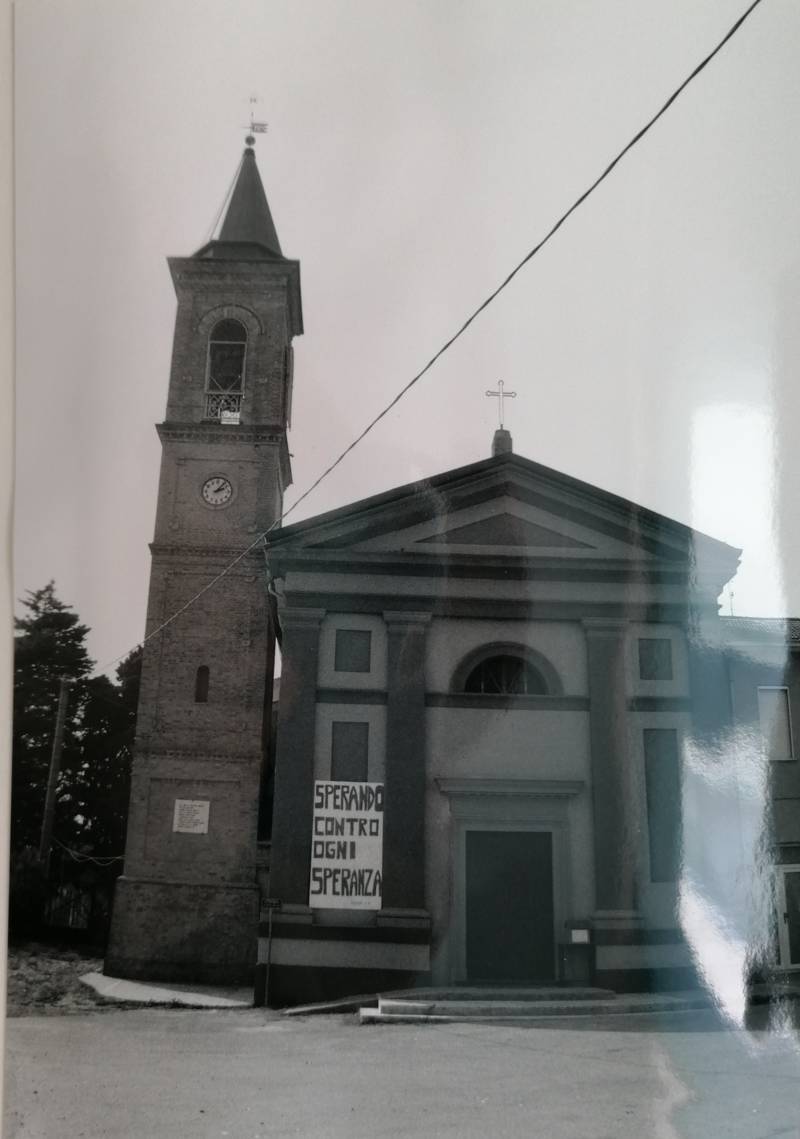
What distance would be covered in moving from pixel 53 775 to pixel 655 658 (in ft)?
5.63

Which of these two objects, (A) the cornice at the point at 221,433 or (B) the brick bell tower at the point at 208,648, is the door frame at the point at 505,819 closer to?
(B) the brick bell tower at the point at 208,648

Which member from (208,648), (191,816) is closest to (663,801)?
(191,816)

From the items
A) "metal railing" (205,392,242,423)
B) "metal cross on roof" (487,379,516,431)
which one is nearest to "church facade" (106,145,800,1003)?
"metal cross on roof" (487,379,516,431)

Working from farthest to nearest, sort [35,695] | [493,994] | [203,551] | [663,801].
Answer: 1. [203,551]
2. [493,994]
3. [663,801]
4. [35,695]

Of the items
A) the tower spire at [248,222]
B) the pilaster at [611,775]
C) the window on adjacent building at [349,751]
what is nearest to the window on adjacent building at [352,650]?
the window on adjacent building at [349,751]

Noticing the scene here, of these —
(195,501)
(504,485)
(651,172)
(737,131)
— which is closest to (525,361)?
(504,485)

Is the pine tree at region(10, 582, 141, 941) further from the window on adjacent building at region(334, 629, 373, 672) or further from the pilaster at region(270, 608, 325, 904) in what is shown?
the window on adjacent building at region(334, 629, 373, 672)

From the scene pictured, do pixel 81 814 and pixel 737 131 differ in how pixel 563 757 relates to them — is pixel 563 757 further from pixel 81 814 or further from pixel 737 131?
pixel 737 131

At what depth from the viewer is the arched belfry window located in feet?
12.2

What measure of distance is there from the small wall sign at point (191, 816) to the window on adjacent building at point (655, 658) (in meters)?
1.48

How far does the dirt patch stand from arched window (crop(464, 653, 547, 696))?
55.9 inches

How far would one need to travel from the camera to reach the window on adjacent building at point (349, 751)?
3008 millimetres

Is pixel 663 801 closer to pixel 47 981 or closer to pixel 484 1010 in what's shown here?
pixel 484 1010

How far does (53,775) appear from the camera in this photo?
2447mm
